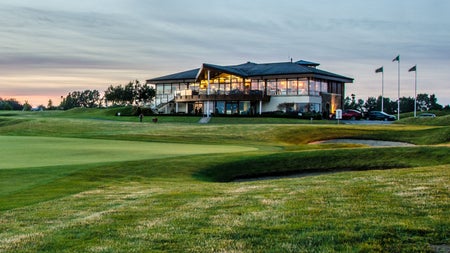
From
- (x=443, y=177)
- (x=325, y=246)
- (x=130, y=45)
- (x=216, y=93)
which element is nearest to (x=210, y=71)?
(x=216, y=93)

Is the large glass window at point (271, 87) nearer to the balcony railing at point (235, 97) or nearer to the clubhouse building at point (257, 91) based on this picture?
the clubhouse building at point (257, 91)

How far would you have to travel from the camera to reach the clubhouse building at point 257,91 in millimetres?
79312

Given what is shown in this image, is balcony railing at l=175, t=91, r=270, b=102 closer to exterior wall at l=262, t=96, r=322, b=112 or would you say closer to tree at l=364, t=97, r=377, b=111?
exterior wall at l=262, t=96, r=322, b=112

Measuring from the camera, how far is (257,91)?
80188mm

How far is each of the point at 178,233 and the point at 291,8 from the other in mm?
49920

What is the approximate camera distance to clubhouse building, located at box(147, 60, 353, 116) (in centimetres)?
7931

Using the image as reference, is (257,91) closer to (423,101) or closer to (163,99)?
(163,99)

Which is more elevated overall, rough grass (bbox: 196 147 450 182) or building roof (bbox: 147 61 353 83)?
building roof (bbox: 147 61 353 83)

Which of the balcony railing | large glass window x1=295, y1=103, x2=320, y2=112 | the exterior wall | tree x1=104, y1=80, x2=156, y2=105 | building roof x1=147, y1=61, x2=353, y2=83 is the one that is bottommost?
large glass window x1=295, y1=103, x2=320, y2=112

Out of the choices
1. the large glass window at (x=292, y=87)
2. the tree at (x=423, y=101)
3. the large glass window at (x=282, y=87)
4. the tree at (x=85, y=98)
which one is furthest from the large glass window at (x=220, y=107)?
the tree at (x=85, y=98)

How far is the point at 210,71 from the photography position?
277 ft

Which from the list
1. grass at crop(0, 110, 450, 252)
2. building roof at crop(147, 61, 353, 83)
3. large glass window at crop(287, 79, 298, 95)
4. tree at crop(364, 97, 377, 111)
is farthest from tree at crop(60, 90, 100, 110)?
grass at crop(0, 110, 450, 252)

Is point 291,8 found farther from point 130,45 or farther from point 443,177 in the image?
point 443,177

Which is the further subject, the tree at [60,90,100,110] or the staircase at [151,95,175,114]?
the tree at [60,90,100,110]
